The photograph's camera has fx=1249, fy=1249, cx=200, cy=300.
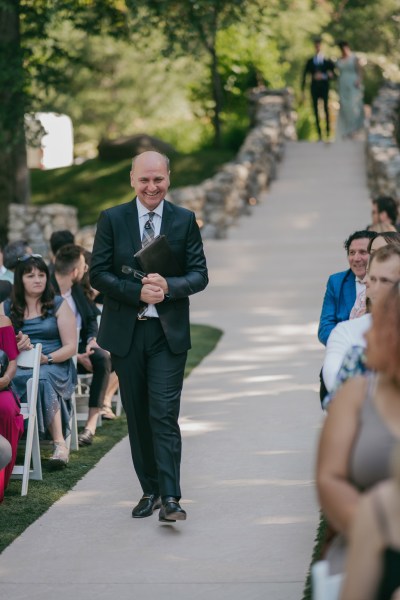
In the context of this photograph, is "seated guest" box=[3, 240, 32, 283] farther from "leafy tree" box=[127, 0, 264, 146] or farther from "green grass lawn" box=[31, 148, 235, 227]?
"green grass lawn" box=[31, 148, 235, 227]

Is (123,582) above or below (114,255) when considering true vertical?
below

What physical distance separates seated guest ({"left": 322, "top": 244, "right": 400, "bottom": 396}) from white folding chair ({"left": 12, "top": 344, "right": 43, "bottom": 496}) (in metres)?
3.03

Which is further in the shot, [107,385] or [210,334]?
[210,334]

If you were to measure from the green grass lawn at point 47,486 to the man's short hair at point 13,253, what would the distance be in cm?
161

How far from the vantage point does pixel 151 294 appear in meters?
6.88

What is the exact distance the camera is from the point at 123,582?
612cm

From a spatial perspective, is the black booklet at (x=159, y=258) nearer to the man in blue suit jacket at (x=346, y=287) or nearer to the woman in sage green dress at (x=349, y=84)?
the man in blue suit jacket at (x=346, y=287)

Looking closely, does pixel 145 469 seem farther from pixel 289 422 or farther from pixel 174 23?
pixel 174 23

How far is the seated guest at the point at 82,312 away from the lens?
32.0ft

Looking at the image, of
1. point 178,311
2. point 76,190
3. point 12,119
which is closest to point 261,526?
point 178,311

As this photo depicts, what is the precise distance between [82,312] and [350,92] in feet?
51.9

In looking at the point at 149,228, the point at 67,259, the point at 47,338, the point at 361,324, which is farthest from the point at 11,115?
the point at 361,324

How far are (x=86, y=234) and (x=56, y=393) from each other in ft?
34.4

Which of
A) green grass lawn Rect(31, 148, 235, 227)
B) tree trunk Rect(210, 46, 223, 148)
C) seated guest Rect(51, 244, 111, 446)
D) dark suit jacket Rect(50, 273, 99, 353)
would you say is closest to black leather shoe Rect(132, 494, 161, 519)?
seated guest Rect(51, 244, 111, 446)
